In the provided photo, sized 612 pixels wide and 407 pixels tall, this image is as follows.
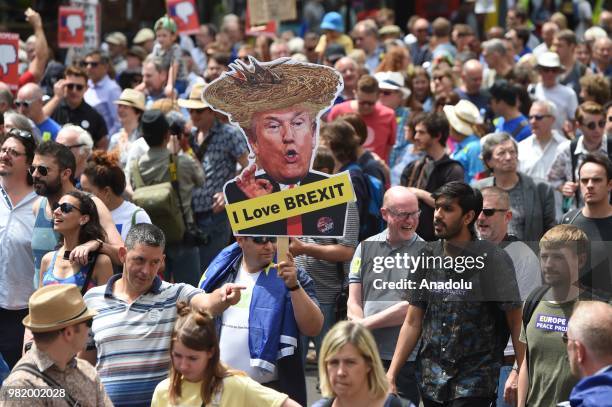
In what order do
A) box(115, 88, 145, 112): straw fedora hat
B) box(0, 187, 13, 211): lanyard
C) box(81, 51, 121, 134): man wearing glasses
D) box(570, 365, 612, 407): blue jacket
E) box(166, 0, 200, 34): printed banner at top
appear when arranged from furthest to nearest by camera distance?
box(166, 0, 200, 34): printed banner at top
box(81, 51, 121, 134): man wearing glasses
box(115, 88, 145, 112): straw fedora hat
box(0, 187, 13, 211): lanyard
box(570, 365, 612, 407): blue jacket

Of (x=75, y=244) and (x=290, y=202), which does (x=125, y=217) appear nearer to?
(x=75, y=244)

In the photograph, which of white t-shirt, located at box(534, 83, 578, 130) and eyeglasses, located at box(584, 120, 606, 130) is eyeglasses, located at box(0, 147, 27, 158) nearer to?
eyeglasses, located at box(584, 120, 606, 130)

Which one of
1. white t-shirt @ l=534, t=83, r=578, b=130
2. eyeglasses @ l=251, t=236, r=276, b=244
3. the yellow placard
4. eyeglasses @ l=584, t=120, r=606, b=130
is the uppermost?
the yellow placard

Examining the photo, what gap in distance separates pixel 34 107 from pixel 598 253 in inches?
233

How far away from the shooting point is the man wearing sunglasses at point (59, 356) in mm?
4809

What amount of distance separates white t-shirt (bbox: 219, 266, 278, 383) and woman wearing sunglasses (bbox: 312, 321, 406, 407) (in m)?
1.15

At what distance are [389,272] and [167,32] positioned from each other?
8174 millimetres

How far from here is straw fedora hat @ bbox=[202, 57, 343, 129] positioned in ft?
20.1

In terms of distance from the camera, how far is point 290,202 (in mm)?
6016

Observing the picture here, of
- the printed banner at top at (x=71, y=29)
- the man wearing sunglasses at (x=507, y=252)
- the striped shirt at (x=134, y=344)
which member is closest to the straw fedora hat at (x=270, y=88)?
the striped shirt at (x=134, y=344)

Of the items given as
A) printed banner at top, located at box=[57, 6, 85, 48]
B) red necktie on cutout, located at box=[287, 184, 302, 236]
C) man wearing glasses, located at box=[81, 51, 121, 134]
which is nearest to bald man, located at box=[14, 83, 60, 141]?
man wearing glasses, located at box=[81, 51, 121, 134]

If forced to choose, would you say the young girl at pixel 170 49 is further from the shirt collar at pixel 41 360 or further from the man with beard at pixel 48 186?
the shirt collar at pixel 41 360

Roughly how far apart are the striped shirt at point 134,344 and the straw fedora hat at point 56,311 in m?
0.65

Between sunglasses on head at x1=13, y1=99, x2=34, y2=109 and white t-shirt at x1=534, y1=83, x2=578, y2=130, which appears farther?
white t-shirt at x1=534, y1=83, x2=578, y2=130
